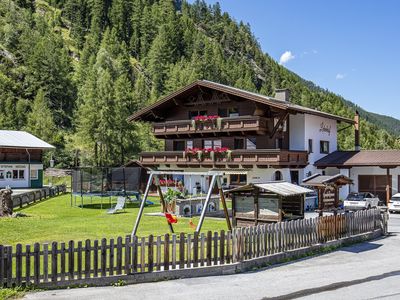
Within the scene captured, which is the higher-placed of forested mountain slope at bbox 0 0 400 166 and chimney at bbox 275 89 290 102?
forested mountain slope at bbox 0 0 400 166

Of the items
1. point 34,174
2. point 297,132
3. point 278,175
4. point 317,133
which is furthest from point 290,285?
point 34,174

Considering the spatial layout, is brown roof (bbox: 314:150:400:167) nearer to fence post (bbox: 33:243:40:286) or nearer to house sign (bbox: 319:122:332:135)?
house sign (bbox: 319:122:332:135)

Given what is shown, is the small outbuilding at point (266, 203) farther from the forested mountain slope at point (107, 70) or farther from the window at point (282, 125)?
the forested mountain slope at point (107, 70)

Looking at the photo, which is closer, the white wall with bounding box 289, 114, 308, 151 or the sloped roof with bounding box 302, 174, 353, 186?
the sloped roof with bounding box 302, 174, 353, 186

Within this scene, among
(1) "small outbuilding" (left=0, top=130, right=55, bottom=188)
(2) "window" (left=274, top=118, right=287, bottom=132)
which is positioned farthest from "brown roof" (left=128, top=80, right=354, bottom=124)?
(1) "small outbuilding" (left=0, top=130, right=55, bottom=188)

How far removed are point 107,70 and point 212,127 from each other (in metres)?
53.5

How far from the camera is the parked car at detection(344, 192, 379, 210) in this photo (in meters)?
33.5

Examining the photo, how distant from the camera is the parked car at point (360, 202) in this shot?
33.5m

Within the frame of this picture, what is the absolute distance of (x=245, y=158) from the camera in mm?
A: 38438

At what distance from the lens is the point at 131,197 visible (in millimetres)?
38812

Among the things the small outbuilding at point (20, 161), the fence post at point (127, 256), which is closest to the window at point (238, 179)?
the small outbuilding at point (20, 161)

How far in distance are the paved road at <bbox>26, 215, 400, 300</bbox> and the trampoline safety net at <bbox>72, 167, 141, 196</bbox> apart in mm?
21362

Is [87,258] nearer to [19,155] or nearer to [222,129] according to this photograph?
[222,129]

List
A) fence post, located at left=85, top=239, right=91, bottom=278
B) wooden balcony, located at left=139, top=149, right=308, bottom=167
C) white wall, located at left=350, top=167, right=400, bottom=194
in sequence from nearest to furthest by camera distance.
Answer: fence post, located at left=85, top=239, right=91, bottom=278 < wooden balcony, located at left=139, top=149, right=308, bottom=167 < white wall, located at left=350, top=167, right=400, bottom=194
